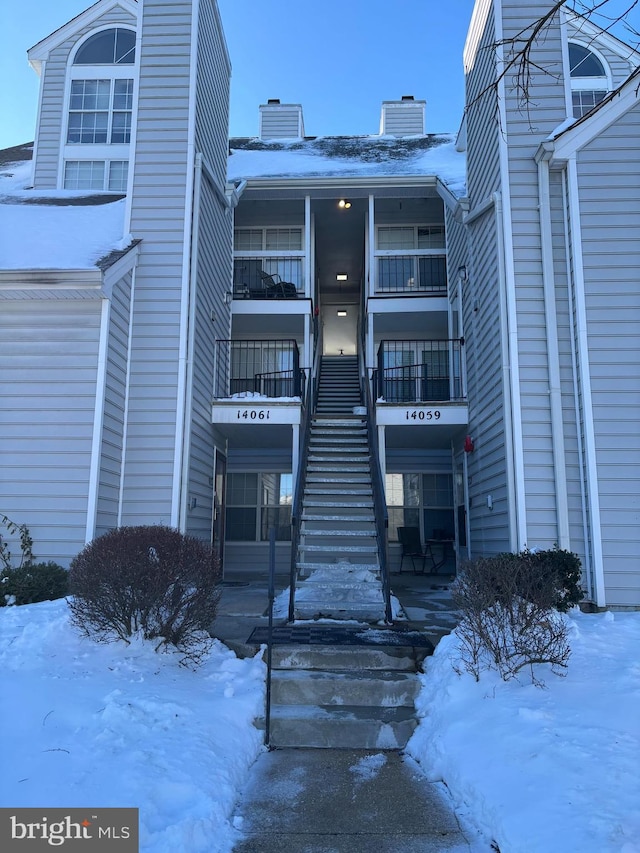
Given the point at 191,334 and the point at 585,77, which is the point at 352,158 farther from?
the point at 191,334

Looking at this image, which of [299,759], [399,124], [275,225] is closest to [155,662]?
[299,759]

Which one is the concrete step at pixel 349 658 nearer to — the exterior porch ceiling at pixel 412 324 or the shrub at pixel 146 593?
the shrub at pixel 146 593

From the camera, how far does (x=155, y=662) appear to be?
495cm

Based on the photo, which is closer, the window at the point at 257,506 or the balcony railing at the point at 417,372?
the balcony railing at the point at 417,372

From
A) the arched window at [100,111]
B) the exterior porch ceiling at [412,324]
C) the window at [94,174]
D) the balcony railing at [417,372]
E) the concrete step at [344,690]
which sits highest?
the arched window at [100,111]

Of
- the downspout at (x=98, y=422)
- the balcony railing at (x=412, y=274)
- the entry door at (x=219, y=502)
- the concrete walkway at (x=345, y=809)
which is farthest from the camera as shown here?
the balcony railing at (x=412, y=274)

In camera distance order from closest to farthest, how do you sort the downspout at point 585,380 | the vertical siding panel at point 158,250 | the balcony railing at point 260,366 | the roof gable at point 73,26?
the downspout at point 585,380 < the vertical siding panel at point 158,250 < the balcony railing at point 260,366 < the roof gable at point 73,26

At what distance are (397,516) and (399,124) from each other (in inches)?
505

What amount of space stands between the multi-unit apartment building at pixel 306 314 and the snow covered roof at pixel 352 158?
19 cm

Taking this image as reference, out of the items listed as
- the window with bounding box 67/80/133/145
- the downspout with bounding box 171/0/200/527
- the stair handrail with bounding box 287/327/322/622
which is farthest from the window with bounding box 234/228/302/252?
the downspout with bounding box 171/0/200/527

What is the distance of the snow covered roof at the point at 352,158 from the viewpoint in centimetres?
1325

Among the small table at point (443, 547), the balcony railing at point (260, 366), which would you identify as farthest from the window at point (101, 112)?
the small table at point (443, 547)

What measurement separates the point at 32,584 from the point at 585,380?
6729mm

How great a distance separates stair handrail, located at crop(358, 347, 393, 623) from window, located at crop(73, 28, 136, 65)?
9.58m
